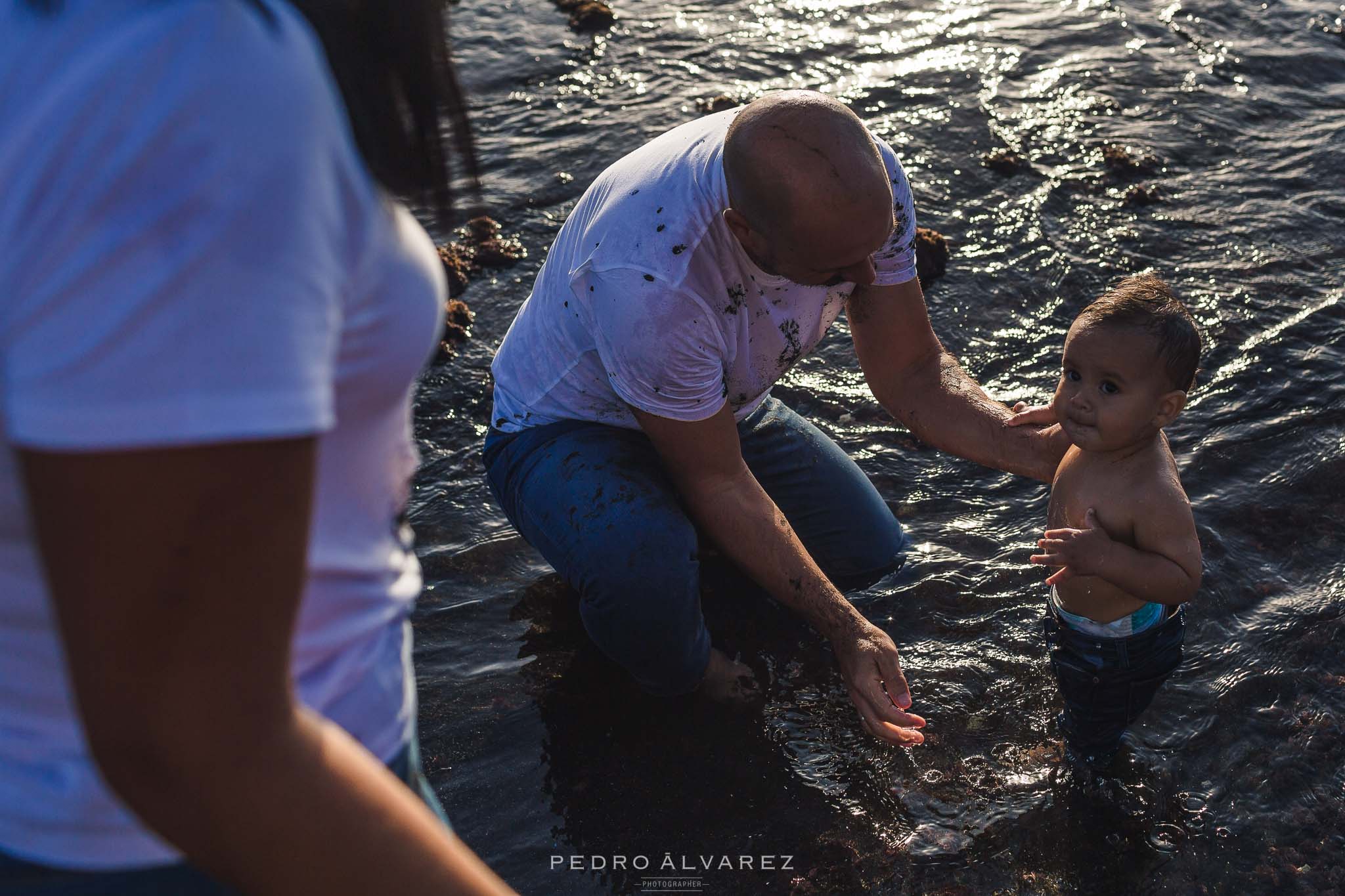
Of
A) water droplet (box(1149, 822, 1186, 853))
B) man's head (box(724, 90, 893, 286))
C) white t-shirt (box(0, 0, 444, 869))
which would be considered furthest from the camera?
water droplet (box(1149, 822, 1186, 853))

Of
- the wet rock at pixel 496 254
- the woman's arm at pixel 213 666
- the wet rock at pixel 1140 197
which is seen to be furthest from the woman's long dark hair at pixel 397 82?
the wet rock at pixel 1140 197

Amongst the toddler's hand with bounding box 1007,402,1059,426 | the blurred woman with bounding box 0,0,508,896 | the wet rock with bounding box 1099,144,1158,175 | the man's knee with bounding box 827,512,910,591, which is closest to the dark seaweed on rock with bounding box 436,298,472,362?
the man's knee with bounding box 827,512,910,591

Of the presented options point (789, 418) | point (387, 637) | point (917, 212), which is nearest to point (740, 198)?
point (789, 418)

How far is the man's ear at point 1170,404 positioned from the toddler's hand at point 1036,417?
0.98ft

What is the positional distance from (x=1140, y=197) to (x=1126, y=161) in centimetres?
33

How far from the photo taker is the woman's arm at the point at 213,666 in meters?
0.73

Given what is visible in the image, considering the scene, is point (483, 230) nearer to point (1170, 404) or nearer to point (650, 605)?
point (650, 605)

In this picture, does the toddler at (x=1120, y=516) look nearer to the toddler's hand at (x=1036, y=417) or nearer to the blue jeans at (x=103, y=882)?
the toddler's hand at (x=1036, y=417)

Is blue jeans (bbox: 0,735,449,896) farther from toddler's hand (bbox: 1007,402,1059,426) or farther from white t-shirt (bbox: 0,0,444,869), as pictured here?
toddler's hand (bbox: 1007,402,1059,426)

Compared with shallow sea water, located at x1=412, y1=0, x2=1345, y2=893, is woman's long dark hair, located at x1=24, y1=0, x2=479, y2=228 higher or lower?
higher

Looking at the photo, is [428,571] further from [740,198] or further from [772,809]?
[740,198]

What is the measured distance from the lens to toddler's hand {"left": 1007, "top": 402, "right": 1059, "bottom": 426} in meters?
3.07

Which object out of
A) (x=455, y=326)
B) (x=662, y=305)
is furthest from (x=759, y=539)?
(x=455, y=326)

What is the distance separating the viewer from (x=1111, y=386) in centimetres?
268
